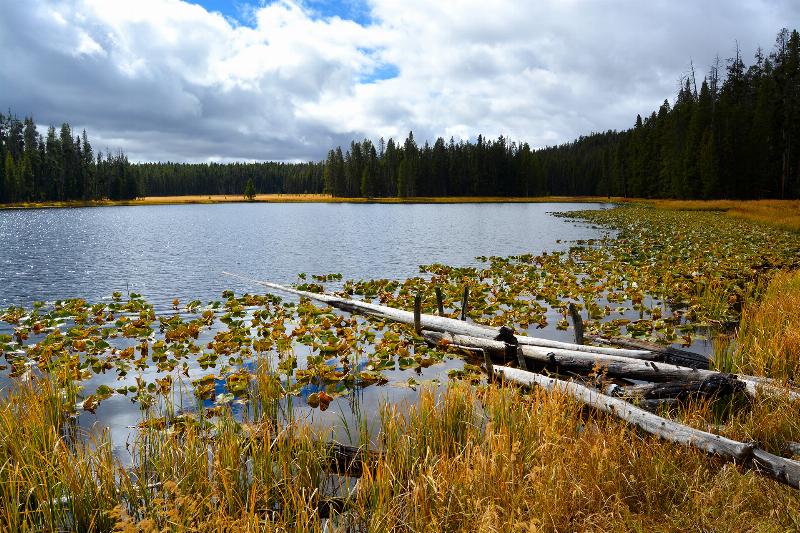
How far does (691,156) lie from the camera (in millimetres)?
68000

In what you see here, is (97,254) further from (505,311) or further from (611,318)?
(611,318)

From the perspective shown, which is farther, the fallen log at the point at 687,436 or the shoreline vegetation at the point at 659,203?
the shoreline vegetation at the point at 659,203

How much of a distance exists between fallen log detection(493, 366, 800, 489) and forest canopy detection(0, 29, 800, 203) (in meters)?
68.5

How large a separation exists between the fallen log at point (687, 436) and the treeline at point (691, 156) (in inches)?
2715

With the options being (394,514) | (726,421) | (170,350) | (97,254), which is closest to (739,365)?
(726,421)

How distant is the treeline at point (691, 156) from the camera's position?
2458 inches

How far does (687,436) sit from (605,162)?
4890 inches

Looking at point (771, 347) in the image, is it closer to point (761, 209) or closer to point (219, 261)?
point (219, 261)

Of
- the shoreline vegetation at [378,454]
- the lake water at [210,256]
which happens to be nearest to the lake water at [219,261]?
the lake water at [210,256]

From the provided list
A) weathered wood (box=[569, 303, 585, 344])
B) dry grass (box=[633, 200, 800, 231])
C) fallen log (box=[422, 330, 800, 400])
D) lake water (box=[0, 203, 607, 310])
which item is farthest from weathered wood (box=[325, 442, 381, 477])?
dry grass (box=[633, 200, 800, 231])

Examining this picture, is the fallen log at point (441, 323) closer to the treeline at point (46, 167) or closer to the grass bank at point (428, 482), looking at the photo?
the grass bank at point (428, 482)

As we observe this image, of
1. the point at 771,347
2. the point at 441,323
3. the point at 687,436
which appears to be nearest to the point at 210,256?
the point at 441,323

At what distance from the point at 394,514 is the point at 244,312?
11.3 meters

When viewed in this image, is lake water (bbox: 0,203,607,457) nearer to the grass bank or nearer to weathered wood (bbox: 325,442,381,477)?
weathered wood (bbox: 325,442,381,477)
